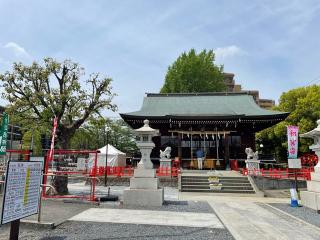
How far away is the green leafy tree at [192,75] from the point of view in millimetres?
37906

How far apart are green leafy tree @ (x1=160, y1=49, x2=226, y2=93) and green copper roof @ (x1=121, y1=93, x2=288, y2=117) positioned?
8125 millimetres

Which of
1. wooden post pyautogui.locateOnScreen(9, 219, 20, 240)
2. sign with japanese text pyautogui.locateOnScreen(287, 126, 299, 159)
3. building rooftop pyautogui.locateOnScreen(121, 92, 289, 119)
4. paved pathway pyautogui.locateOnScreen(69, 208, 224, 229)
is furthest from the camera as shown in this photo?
building rooftop pyautogui.locateOnScreen(121, 92, 289, 119)

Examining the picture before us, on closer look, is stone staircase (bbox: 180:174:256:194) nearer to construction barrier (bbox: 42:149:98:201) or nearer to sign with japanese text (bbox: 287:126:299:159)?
sign with japanese text (bbox: 287:126:299:159)

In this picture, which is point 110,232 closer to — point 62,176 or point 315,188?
point 62,176

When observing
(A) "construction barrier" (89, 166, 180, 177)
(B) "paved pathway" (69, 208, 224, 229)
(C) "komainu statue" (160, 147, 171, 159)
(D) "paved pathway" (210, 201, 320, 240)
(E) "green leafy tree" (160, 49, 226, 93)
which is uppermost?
(E) "green leafy tree" (160, 49, 226, 93)

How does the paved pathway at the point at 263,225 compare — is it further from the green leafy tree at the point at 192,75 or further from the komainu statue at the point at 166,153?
the green leafy tree at the point at 192,75

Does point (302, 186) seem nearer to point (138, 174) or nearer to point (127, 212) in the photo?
point (138, 174)

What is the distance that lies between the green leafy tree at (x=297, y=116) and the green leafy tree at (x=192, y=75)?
1005 cm

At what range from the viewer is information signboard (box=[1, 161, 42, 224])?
4453 millimetres

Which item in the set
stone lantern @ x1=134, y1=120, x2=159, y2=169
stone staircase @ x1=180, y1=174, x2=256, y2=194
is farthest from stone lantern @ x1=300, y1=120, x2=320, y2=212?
stone lantern @ x1=134, y1=120, x2=159, y2=169

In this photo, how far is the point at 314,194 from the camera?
32.9ft

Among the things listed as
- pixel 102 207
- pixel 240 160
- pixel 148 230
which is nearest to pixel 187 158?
pixel 240 160

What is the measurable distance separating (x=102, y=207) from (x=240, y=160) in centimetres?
1470

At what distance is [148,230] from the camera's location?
251 inches
